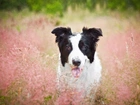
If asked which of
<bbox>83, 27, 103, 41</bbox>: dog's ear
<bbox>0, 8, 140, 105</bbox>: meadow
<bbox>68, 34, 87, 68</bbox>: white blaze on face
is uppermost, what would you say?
<bbox>83, 27, 103, 41</bbox>: dog's ear

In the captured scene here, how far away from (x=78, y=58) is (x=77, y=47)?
0.22 metres

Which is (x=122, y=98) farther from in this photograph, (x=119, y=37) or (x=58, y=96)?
(x=119, y=37)

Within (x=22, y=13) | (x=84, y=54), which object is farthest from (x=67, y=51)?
(x=22, y=13)

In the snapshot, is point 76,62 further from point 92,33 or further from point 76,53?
point 92,33

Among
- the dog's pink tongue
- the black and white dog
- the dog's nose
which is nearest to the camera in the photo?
the dog's nose

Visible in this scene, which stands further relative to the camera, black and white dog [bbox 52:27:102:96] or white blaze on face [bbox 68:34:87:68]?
black and white dog [bbox 52:27:102:96]

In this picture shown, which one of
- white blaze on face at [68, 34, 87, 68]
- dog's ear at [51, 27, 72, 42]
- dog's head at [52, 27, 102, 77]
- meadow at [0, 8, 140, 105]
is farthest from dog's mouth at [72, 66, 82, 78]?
dog's ear at [51, 27, 72, 42]

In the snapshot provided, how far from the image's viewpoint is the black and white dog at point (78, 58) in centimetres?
479

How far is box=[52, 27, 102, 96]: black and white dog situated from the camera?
479 cm

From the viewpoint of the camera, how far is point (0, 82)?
Result: 5223mm

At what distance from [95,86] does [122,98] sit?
1.38 ft

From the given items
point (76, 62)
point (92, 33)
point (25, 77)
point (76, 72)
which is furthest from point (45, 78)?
point (92, 33)

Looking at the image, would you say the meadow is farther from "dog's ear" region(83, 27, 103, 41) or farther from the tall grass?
"dog's ear" region(83, 27, 103, 41)

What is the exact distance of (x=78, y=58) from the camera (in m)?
4.62
